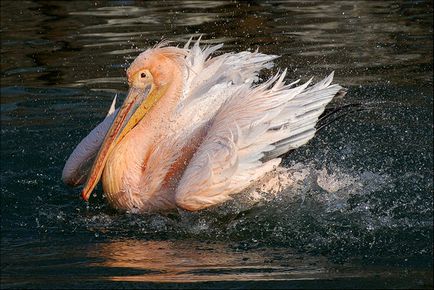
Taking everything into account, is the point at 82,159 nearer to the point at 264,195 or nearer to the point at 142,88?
the point at 142,88

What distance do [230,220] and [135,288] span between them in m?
1.12

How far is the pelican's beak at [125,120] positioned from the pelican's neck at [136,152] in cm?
4

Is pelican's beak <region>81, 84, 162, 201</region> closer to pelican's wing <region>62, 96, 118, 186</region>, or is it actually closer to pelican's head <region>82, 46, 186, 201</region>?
pelican's head <region>82, 46, 186, 201</region>

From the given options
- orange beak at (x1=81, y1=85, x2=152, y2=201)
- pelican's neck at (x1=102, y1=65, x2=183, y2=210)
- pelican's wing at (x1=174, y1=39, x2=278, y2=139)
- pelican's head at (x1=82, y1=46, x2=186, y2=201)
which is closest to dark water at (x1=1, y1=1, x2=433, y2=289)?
pelican's neck at (x1=102, y1=65, x2=183, y2=210)

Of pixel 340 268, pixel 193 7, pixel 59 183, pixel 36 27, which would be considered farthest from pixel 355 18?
pixel 340 268

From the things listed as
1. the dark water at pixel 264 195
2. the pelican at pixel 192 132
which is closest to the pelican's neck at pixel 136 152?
the pelican at pixel 192 132

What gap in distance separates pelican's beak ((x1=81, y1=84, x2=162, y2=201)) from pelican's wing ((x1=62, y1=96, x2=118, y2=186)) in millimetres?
275

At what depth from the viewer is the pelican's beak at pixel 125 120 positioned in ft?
18.5

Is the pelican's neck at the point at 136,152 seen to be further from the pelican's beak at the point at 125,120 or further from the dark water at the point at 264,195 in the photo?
the dark water at the point at 264,195

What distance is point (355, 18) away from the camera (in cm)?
980

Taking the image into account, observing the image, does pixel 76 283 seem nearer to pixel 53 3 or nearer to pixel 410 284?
Answer: pixel 410 284

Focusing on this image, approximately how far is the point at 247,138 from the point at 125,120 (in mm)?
940

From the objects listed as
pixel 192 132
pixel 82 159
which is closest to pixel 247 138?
pixel 192 132

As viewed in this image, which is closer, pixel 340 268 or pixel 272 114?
pixel 340 268
